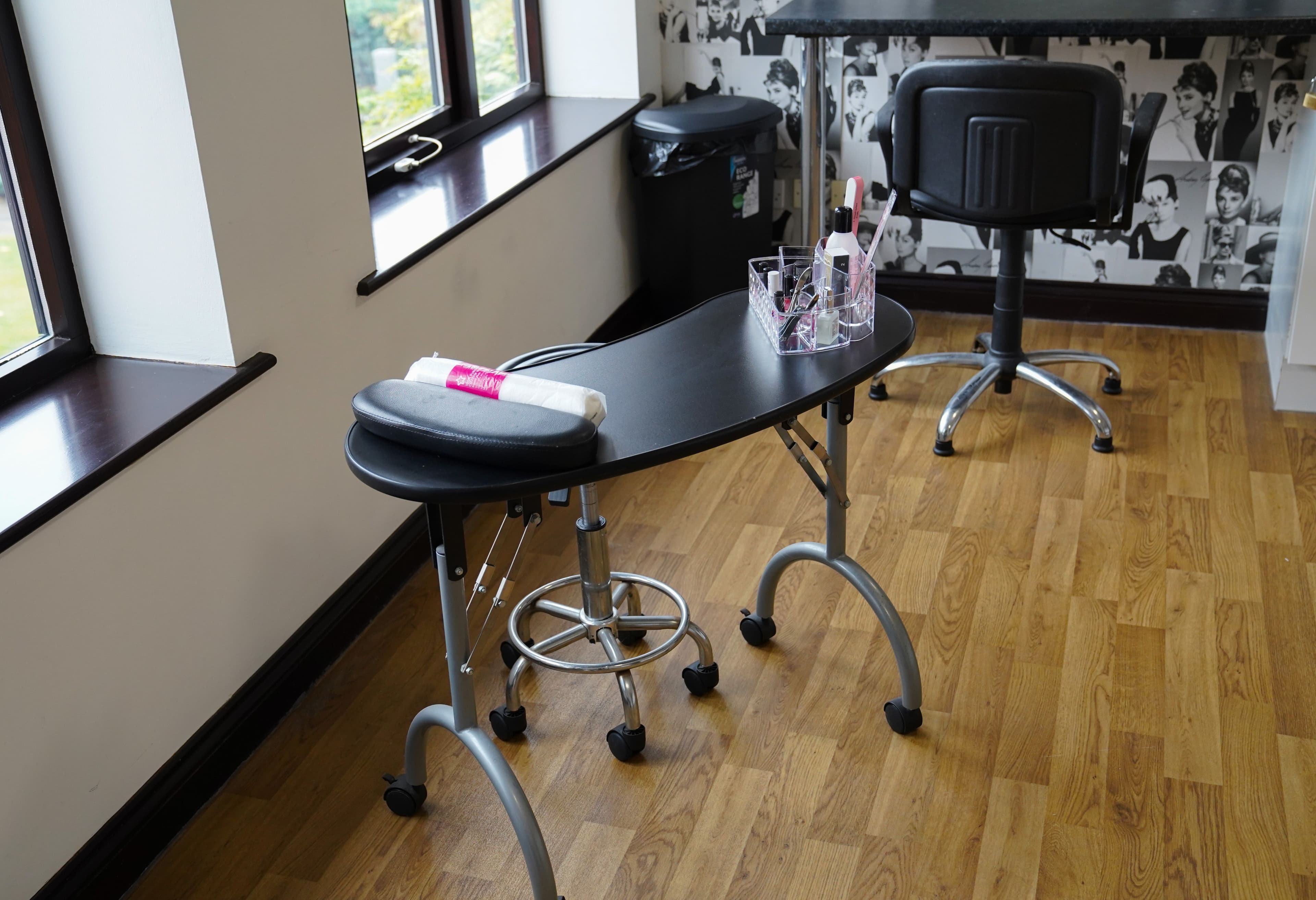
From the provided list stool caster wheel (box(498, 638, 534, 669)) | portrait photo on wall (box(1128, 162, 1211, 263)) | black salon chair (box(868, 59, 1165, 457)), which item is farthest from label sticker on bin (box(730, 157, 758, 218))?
stool caster wheel (box(498, 638, 534, 669))

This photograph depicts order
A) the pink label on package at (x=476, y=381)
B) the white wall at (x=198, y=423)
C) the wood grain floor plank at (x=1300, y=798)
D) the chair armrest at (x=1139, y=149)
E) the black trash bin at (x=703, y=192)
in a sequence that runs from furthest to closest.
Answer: the black trash bin at (x=703, y=192)
the chair armrest at (x=1139, y=149)
the wood grain floor plank at (x=1300, y=798)
the white wall at (x=198, y=423)
the pink label on package at (x=476, y=381)

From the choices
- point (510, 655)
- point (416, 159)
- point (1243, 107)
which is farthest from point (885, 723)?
point (1243, 107)

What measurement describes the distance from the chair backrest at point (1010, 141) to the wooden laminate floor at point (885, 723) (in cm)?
62

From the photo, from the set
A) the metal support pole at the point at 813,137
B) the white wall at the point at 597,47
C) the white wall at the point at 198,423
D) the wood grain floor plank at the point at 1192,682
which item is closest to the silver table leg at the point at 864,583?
the wood grain floor plank at the point at 1192,682

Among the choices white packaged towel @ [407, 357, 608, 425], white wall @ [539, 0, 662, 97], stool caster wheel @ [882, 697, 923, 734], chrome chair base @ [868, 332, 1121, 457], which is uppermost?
white wall @ [539, 0, 662, 97]

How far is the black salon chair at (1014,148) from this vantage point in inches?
107

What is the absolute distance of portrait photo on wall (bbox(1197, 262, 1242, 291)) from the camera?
3.74 meters

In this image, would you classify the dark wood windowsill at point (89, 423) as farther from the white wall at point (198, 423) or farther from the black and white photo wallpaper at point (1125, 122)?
the black and white photo wallpaper at point (1125, 122)

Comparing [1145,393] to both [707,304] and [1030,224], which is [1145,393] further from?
[707,304]

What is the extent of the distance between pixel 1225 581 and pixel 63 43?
7.67 feet

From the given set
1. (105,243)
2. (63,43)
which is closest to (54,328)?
(105,243)

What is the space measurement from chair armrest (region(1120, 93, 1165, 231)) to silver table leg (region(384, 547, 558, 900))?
192 cm

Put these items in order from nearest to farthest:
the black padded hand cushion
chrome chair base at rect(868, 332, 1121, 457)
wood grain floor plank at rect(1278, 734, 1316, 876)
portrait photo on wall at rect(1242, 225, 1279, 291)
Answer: the black padded hand cushion → wood grain floor plank at rect(1278, 734, 1316, 876) → chrome chair base at rect(868, 332, 1121, 457) → portrait photo on wall at rect(1242, 225, 1279, 291)

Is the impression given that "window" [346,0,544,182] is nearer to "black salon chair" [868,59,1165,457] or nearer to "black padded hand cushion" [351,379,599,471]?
"black salon chair" [868,59,1165,457]
